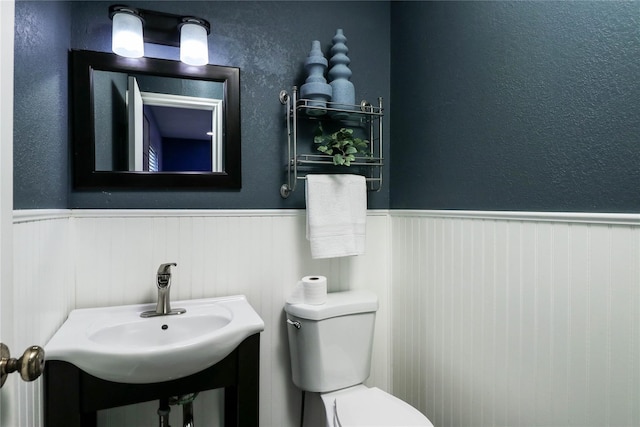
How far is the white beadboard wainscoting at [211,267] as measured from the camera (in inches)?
52.8

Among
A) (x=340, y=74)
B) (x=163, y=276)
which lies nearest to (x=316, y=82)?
(x=340, y=74)

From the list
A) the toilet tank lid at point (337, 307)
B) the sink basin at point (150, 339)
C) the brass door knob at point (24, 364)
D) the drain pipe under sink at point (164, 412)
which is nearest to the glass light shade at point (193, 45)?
the sink basin at point (150, 339)

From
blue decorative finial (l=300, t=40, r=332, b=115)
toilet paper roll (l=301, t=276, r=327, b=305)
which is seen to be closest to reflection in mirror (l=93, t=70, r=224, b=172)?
blue decorative finial (l=300, t=40, r=332, b=115)

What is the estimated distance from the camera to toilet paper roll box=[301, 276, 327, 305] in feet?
4.83

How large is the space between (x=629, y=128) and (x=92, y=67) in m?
1.76

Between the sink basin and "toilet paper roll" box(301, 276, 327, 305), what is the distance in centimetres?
26

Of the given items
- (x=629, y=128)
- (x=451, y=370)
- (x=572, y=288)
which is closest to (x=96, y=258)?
(x=451, y=370)

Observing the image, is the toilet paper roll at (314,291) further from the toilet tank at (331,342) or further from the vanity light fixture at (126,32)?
the vanity light fixture at (126,32)

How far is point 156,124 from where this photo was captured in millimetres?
1428

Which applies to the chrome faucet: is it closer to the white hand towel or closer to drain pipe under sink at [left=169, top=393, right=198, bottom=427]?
drain pipe under sink at [left=169, top=393, right=198, bottom=427]

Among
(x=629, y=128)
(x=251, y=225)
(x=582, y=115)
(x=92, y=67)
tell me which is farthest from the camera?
(x=251, y=225)

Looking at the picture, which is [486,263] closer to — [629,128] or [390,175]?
[629,128]

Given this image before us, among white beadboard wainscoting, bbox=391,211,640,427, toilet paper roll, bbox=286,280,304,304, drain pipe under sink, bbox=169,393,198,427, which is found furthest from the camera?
toilet paper roll, bbox=286,280,304,304

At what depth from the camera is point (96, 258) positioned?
1.36 m
